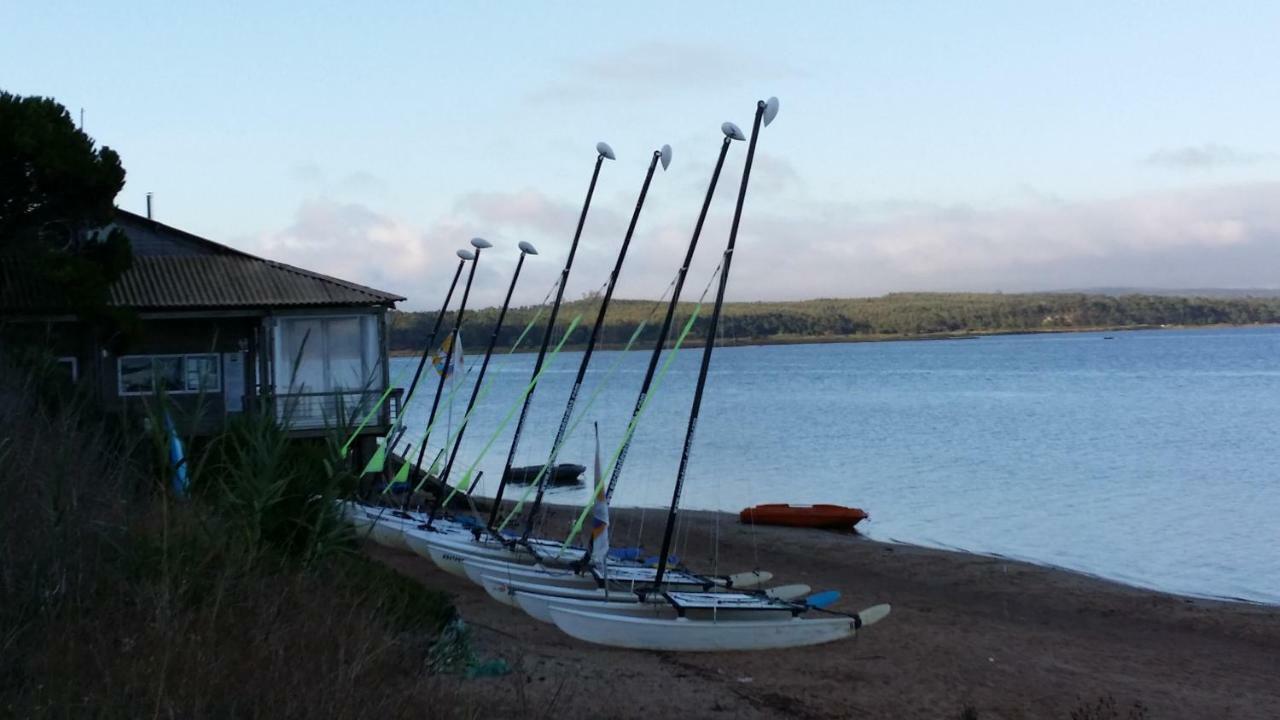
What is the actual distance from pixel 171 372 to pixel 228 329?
150 cm

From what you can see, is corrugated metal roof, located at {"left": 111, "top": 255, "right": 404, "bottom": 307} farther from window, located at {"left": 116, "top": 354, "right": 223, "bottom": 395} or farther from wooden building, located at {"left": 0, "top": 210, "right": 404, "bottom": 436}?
window, located at {"left": 116, "top": 354, "right": 223, "bottom": 395}

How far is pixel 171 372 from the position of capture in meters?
27.6

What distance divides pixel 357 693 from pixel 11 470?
3.29 meters

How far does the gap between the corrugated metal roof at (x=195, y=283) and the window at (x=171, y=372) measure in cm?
129

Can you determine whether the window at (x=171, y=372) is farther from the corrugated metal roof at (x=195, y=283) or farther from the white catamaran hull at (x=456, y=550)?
the white catamaran hull at (x=456, y=550)

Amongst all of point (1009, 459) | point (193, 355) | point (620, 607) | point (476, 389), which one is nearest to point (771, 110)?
point (620, 607)

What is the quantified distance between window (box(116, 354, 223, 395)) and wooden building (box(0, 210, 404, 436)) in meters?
0.02

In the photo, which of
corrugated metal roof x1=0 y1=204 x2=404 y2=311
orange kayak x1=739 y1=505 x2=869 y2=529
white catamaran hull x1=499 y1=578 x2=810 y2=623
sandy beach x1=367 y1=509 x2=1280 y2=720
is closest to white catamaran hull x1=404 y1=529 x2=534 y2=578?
sandy beach x1=367 y1=509 x2=1280 y2=720

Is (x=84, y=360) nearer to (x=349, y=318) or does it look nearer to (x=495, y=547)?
(x=349, y=318)

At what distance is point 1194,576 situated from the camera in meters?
26.2

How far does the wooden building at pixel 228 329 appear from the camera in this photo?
1033 inches

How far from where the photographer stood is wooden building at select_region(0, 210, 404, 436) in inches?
1033

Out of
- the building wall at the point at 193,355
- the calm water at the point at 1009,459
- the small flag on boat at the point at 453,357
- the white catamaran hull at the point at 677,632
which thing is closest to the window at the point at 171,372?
the building wall at the point at 193,355

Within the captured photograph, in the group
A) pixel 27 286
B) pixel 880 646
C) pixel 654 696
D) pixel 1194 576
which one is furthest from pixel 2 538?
pixel 1194 576
